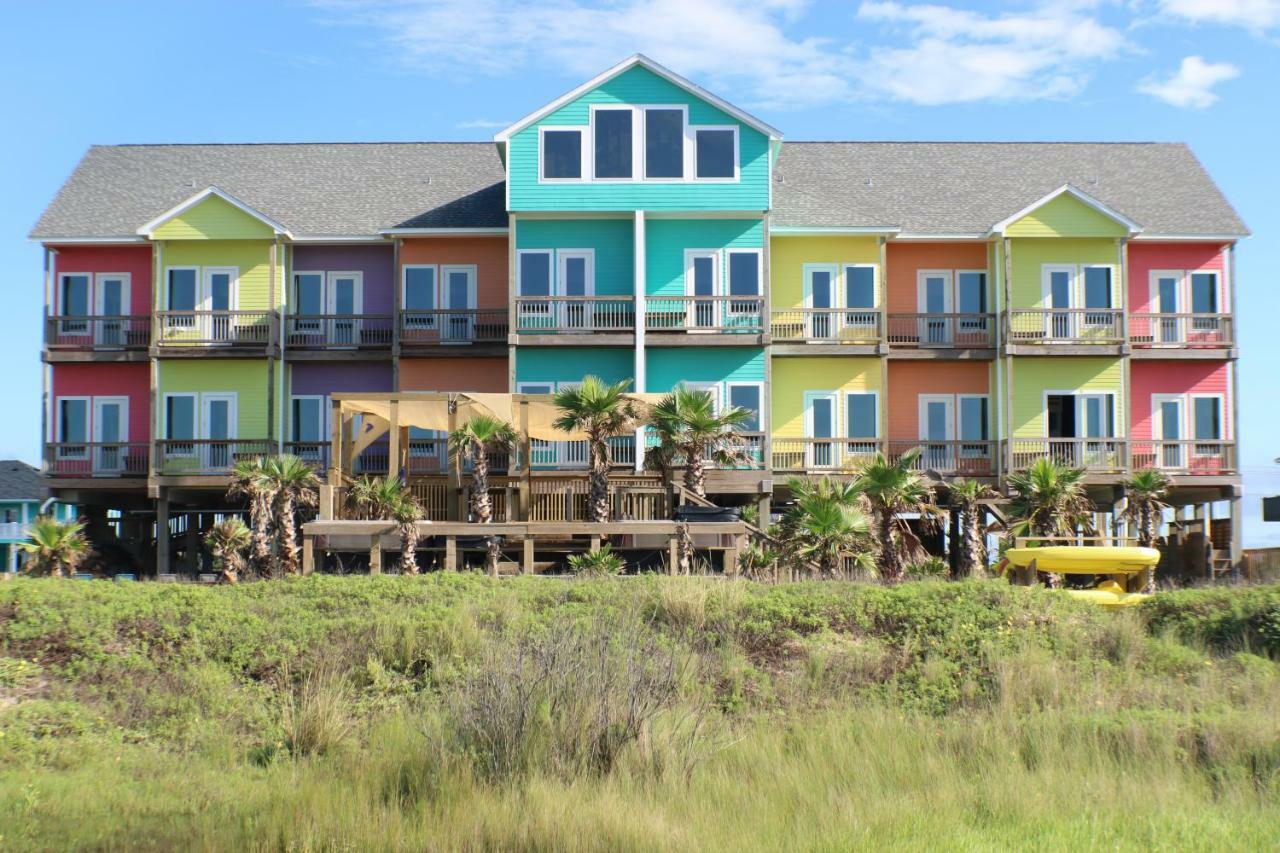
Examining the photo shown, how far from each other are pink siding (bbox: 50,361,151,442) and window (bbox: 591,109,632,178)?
13.2 m

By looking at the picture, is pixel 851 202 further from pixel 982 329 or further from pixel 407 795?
pixel 407 795

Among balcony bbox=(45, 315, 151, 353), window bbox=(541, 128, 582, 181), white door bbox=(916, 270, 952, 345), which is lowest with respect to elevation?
balcony bbox=(45, 315, 151, 353)

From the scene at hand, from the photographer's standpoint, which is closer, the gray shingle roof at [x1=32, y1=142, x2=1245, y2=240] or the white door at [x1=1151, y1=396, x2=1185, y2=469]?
the gray shingle roof at [x1=32, y1=142, x2=1245, y2=240]

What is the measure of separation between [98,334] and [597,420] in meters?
16.3

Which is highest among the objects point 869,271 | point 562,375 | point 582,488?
point 869,271

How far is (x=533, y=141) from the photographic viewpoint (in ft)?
105

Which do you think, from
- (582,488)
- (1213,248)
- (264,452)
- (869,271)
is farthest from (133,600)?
(1213,248)

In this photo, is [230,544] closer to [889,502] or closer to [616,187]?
[889,502]

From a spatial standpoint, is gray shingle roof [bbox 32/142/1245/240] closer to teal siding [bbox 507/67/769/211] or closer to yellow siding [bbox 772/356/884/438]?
teal siding [bbox 507/67/769/211]

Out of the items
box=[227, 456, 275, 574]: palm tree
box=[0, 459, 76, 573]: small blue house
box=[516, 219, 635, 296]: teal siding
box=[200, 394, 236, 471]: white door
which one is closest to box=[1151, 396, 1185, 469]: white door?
box=[516, 219, 635, 296]: teal siding

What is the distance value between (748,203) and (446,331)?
331 inches

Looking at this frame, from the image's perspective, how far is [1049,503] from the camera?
28.0 m

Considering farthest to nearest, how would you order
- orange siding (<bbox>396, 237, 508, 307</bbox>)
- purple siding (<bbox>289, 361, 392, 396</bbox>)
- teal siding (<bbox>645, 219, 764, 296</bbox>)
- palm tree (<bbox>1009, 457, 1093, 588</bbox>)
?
1. purple siding (<bbox>289, 361, 392, 396</bbox>)
2. orange siding (<bbox>396, 237, 508, 307</bbox>)
3. teal siding (<bbox>645, 219, 764, 296</bbox>)
4. palm tree (<bbox>1009, 457, 1093, 588</bbox>)

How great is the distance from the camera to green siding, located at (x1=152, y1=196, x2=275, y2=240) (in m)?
33.6
